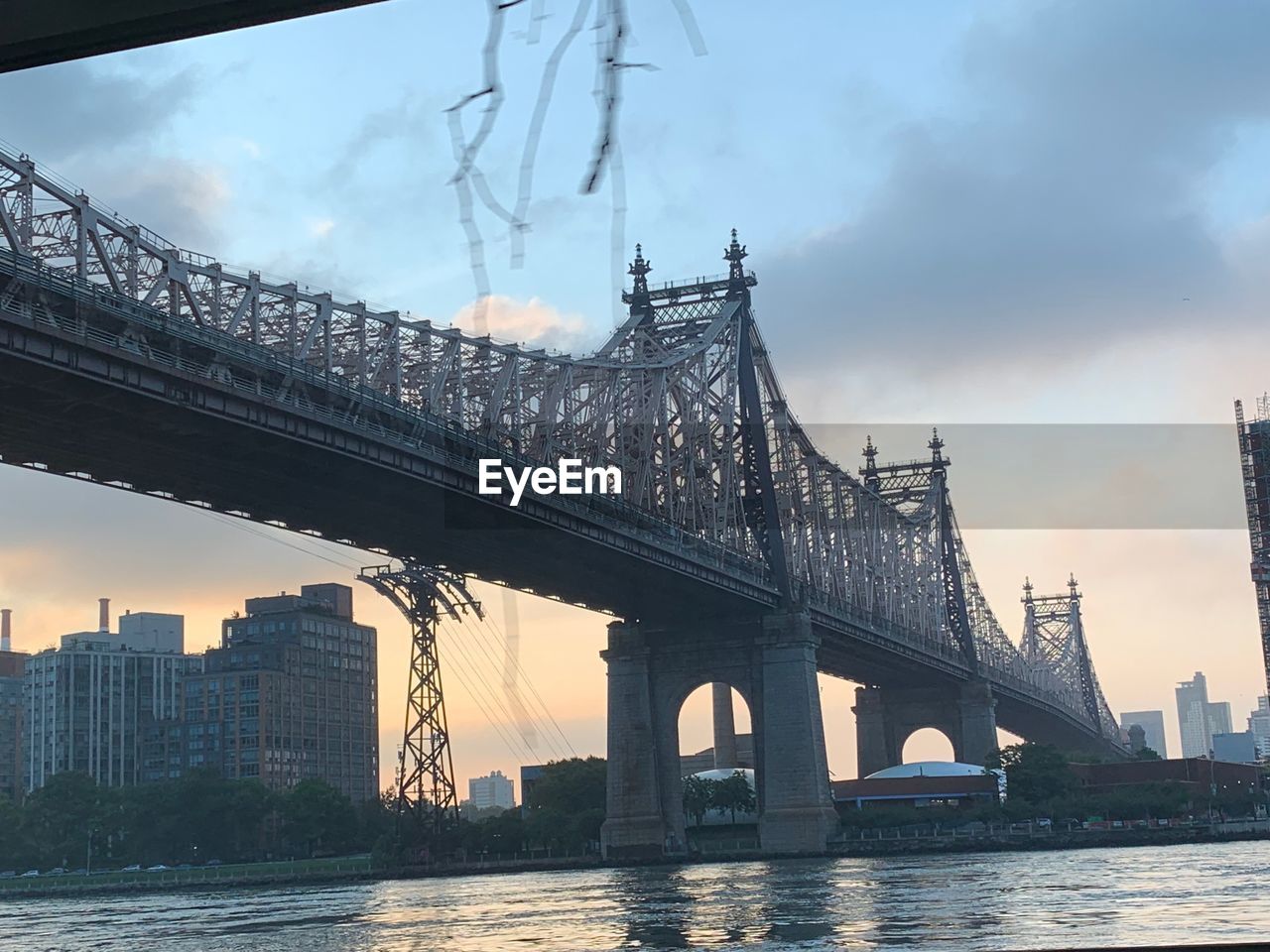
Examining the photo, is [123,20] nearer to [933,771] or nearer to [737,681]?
[737,681]

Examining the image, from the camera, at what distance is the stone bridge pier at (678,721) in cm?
8800

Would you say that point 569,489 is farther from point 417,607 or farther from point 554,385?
point 417,607

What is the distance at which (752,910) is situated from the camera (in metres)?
47.7

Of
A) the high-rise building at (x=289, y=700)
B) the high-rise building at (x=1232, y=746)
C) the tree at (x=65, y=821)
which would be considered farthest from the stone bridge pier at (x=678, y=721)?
the high-rise building at (x=1232, y=746)

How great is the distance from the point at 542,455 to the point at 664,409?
1513 centimetres

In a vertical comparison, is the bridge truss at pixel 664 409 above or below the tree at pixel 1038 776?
above

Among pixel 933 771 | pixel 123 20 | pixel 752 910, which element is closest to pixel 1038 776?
pixel 933 771

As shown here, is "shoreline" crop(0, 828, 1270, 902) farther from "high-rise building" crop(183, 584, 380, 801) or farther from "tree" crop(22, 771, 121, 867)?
"high-rise building" crop(183, 584, 380, 801)

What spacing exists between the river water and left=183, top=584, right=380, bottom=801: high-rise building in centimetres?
6940

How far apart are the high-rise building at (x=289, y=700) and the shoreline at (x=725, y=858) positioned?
48783mm

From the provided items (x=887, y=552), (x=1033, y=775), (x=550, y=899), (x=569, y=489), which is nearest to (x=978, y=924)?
(x=550, y=899)

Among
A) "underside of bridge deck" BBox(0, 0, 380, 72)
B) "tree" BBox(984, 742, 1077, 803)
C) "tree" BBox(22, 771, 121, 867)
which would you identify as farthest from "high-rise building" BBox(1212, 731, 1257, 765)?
"underside of bridge deck" BBox(0, 0, 380, 72)

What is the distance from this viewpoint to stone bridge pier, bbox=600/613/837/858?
88.0m

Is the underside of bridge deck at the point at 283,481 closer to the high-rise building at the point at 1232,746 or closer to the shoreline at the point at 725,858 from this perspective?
the shoreline at the point at 725,858
